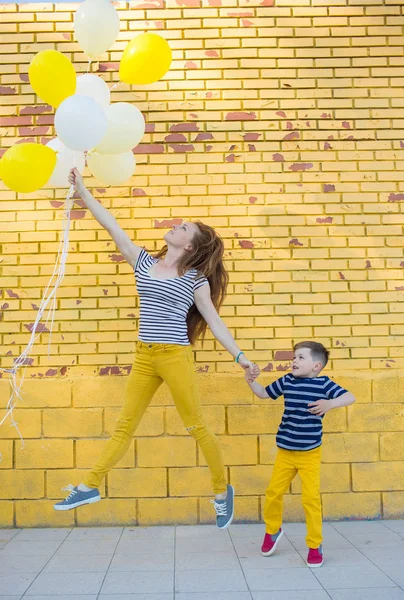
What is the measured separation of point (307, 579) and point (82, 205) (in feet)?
9.52

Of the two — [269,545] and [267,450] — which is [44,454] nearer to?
[267,450]

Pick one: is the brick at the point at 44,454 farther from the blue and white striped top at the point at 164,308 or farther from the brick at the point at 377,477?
the brick at the point at 377,477

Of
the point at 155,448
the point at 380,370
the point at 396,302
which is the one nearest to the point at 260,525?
the point at 155,448

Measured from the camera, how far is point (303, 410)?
12.2 feet

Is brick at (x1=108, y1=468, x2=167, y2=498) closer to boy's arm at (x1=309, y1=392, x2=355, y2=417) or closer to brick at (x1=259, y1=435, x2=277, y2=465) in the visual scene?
brick at (x1=259, y1=435, x2=277, y2=465)

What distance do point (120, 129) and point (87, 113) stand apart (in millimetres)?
324

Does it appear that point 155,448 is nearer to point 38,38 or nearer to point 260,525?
point 260,525

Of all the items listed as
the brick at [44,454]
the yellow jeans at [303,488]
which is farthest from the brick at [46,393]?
the yellow jeans at [303,488]

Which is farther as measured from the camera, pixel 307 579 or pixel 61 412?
pixel 61 412

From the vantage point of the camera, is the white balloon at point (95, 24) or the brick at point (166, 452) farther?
the brick at point (166, 452)

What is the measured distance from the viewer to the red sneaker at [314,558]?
3.61 meters

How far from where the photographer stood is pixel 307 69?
189 inches

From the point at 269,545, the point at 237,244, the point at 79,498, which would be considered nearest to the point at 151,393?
the point at 79,498

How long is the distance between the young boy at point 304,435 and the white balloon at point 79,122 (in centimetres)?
157
